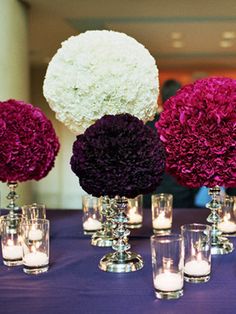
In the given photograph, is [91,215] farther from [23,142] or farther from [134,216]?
[23,142]

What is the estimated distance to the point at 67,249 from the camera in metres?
1.59

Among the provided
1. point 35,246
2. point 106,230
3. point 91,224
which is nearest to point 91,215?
point 91,224

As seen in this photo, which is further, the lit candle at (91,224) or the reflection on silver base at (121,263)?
the lit candle at (91,224)

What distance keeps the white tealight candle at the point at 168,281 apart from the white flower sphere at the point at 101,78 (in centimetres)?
51

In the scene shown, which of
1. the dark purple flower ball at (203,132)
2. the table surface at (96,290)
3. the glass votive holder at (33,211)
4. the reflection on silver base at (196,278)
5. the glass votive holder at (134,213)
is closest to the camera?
the table surface at (96,290)

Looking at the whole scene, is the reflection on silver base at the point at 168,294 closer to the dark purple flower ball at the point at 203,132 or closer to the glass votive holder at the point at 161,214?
the dark purple flower ball at the point at 203,132

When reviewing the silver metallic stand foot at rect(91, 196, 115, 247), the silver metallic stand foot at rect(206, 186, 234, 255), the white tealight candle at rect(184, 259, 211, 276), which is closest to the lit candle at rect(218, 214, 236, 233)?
the silver metallic stand foot at rect(206, 186, 234, 255)

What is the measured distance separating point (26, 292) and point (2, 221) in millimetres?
301

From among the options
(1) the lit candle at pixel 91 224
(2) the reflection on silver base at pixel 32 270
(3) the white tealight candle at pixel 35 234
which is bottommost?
(2) the reflection on silver base at pixel 32 270

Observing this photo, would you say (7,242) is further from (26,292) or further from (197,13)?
(197,13)

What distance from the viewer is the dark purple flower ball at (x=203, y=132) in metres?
1.42

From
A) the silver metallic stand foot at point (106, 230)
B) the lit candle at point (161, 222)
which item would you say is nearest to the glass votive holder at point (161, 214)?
the lit candle at point (161, 222)

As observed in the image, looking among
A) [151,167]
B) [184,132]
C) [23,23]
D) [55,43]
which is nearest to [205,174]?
[184,132]

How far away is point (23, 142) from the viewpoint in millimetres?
1606
